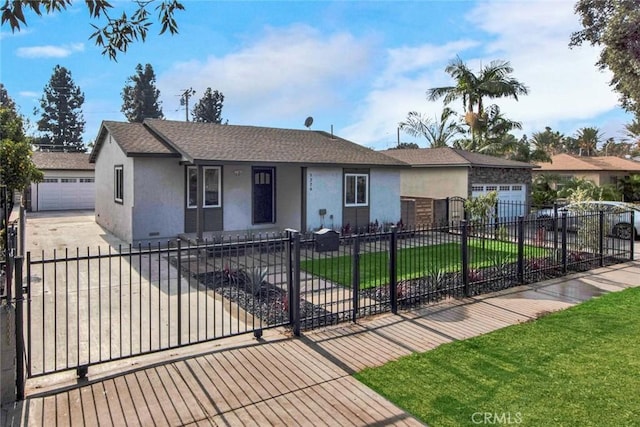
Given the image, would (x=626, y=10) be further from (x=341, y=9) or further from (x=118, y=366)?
(x=118, y=366)

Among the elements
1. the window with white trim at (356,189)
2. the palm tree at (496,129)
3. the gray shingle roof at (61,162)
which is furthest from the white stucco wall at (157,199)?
the palm tree at (496,129)

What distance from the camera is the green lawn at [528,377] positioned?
13.5 ft

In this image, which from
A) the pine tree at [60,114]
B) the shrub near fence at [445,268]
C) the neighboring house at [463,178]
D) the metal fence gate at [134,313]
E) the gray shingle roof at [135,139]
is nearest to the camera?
the metal fence gate at [134,313]

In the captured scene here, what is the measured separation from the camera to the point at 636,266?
1116 cm

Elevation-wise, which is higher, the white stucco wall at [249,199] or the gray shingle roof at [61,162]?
the gray shingle roof at [61,162]

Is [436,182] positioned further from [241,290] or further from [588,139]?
[588,139]

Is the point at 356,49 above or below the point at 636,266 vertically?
above

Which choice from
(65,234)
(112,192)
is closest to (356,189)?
(112,192)

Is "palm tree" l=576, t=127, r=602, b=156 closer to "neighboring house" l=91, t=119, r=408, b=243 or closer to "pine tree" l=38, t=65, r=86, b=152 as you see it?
"neighboring house" l=91, t=119, r=408, b=243

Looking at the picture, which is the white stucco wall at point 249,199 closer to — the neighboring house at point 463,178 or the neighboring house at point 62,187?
the neighboring house at point 463,178

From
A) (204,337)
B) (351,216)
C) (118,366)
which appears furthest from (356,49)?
(118,366)

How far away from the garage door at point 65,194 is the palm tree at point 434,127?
21885 mm

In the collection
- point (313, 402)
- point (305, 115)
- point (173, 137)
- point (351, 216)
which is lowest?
point (313, 402)

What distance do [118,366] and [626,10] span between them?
14.3 metres
